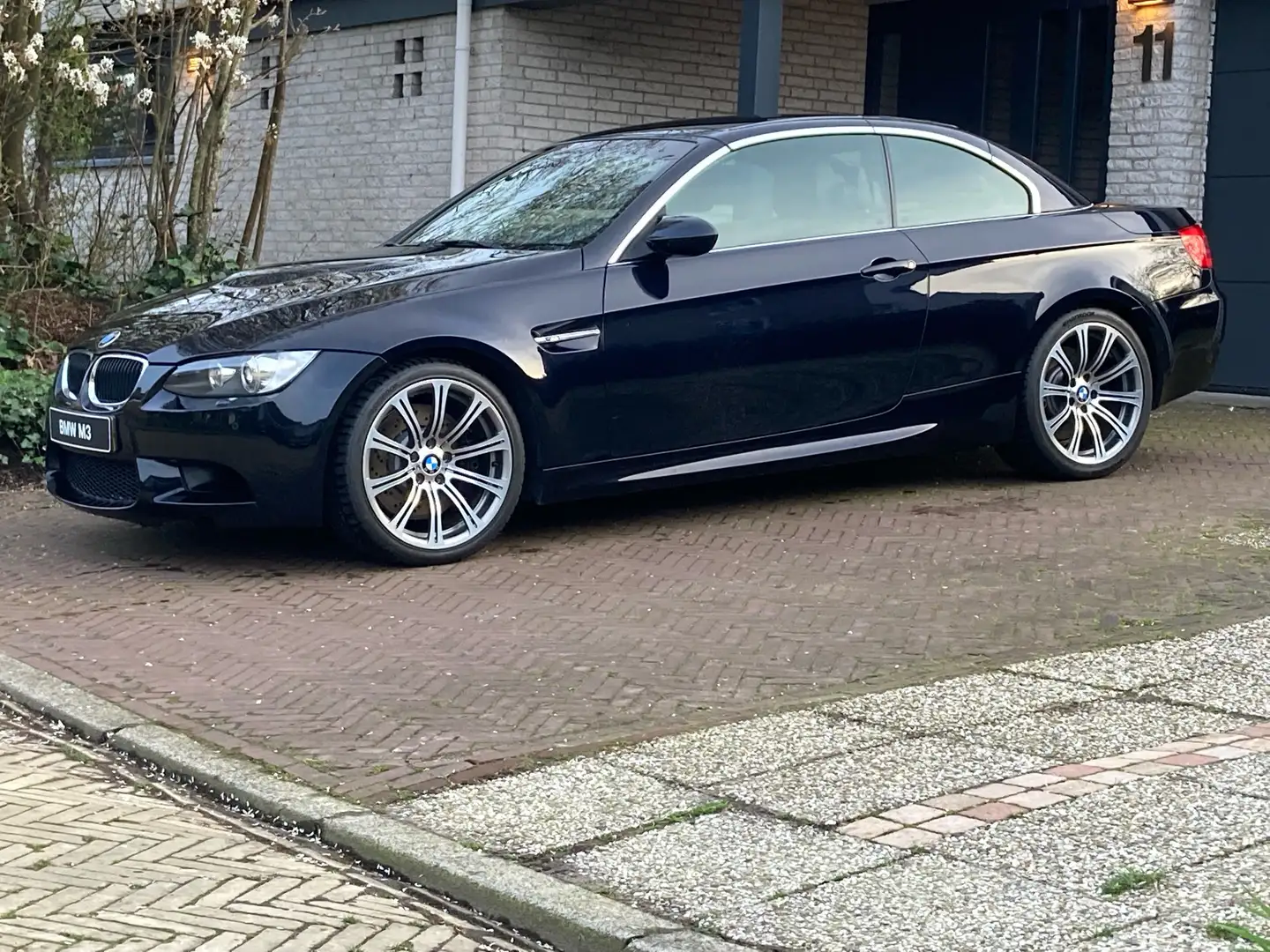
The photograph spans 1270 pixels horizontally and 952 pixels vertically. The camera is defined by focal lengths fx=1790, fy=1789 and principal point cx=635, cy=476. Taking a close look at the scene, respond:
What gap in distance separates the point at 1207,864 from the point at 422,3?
12830 millimetres

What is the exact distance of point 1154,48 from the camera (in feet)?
38.4

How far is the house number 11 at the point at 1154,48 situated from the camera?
1158 cm

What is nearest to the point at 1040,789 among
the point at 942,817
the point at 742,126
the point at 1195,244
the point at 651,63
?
the point at 942,817

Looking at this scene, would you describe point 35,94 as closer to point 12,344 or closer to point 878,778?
point 12,344

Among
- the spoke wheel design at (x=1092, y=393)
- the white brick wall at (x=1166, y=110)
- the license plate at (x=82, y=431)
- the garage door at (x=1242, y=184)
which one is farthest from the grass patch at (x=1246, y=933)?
the white brick wall at (x=1166, y=110)

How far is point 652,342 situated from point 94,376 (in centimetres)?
215

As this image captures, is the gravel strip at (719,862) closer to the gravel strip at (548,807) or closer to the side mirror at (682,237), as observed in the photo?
the gravel strip at (548,807)

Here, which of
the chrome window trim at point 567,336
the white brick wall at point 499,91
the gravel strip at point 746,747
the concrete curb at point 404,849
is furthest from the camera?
the white brick wall at point 499,91

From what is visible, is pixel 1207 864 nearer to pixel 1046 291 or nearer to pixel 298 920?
pixel 298 920

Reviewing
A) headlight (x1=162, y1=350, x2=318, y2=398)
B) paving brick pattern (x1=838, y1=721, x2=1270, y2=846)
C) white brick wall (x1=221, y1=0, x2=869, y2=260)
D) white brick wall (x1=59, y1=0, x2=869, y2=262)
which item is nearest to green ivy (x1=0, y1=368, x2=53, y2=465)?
headlight (x1=162, y1=350, x2=318, y2=398)

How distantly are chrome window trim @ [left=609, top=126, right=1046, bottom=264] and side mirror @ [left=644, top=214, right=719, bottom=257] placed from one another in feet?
0.42

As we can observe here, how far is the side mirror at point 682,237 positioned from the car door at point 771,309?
3.6 inches

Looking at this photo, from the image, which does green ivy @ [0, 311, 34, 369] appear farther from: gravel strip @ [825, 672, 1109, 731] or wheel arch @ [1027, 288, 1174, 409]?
gravel strip @ [825, 672, 1109, 731]

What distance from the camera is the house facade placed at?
1159cm
